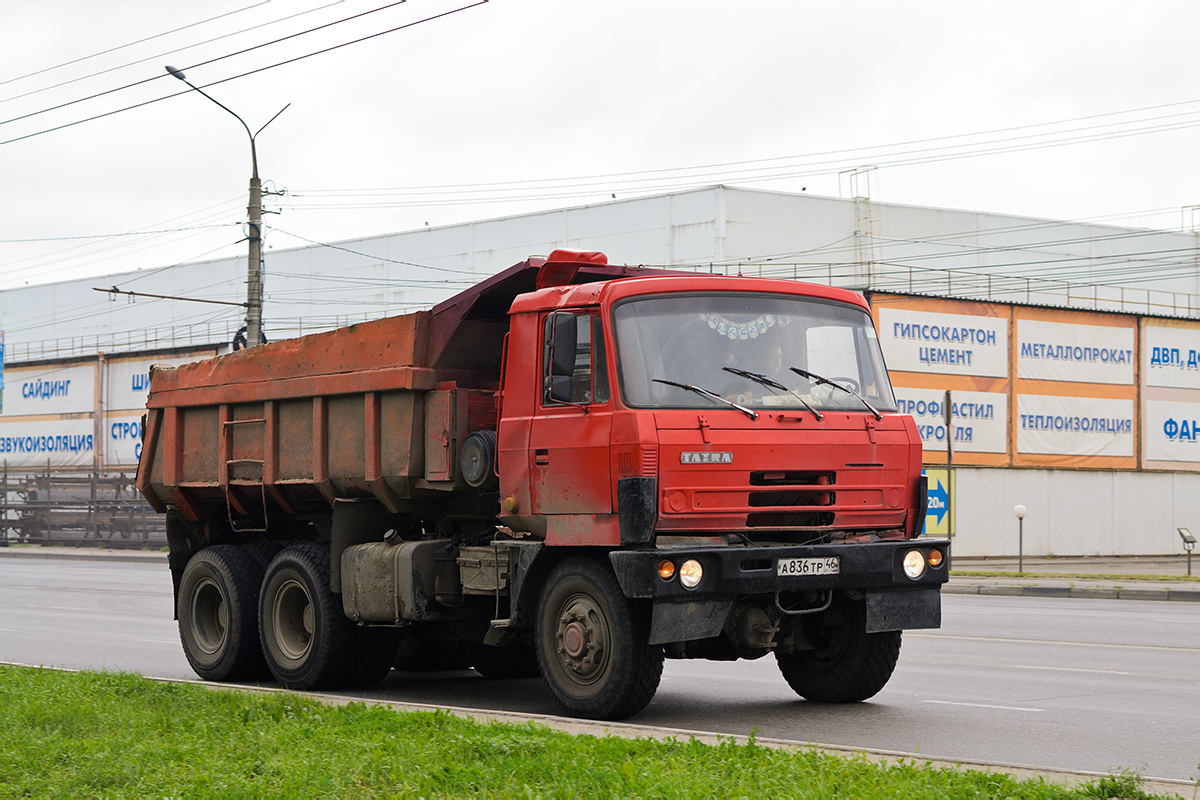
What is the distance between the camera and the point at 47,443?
5500 centimetres

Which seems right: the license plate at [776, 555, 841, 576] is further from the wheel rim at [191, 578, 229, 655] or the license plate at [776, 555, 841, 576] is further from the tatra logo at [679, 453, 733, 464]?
the wheel rim at [191, 578, 229, 655]

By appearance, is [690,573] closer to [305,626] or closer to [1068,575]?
[305,626]

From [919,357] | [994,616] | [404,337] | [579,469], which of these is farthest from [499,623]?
[919,357]

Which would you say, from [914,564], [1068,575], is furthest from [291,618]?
[1068,575]

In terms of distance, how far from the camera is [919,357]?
35281 millimetres

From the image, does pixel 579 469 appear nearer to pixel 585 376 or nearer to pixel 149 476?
pixel 585 376

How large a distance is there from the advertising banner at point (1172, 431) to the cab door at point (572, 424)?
3368 centimetres

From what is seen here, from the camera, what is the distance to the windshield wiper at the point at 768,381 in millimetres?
9000

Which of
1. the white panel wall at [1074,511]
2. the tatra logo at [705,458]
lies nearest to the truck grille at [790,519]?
the tatra logo at [705,458]

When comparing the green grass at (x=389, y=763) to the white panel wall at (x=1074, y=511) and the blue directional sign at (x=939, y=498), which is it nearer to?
the blue directional sign at (x=939, y=498)

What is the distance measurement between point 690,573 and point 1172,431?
35.0 meters

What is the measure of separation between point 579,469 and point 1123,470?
3317 cm

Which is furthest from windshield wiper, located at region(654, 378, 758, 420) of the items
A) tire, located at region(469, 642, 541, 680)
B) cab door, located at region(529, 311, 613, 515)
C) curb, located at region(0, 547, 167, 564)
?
curb, located at region(0, 547, 167, 564)

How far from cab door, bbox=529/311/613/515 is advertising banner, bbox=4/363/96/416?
154ft
